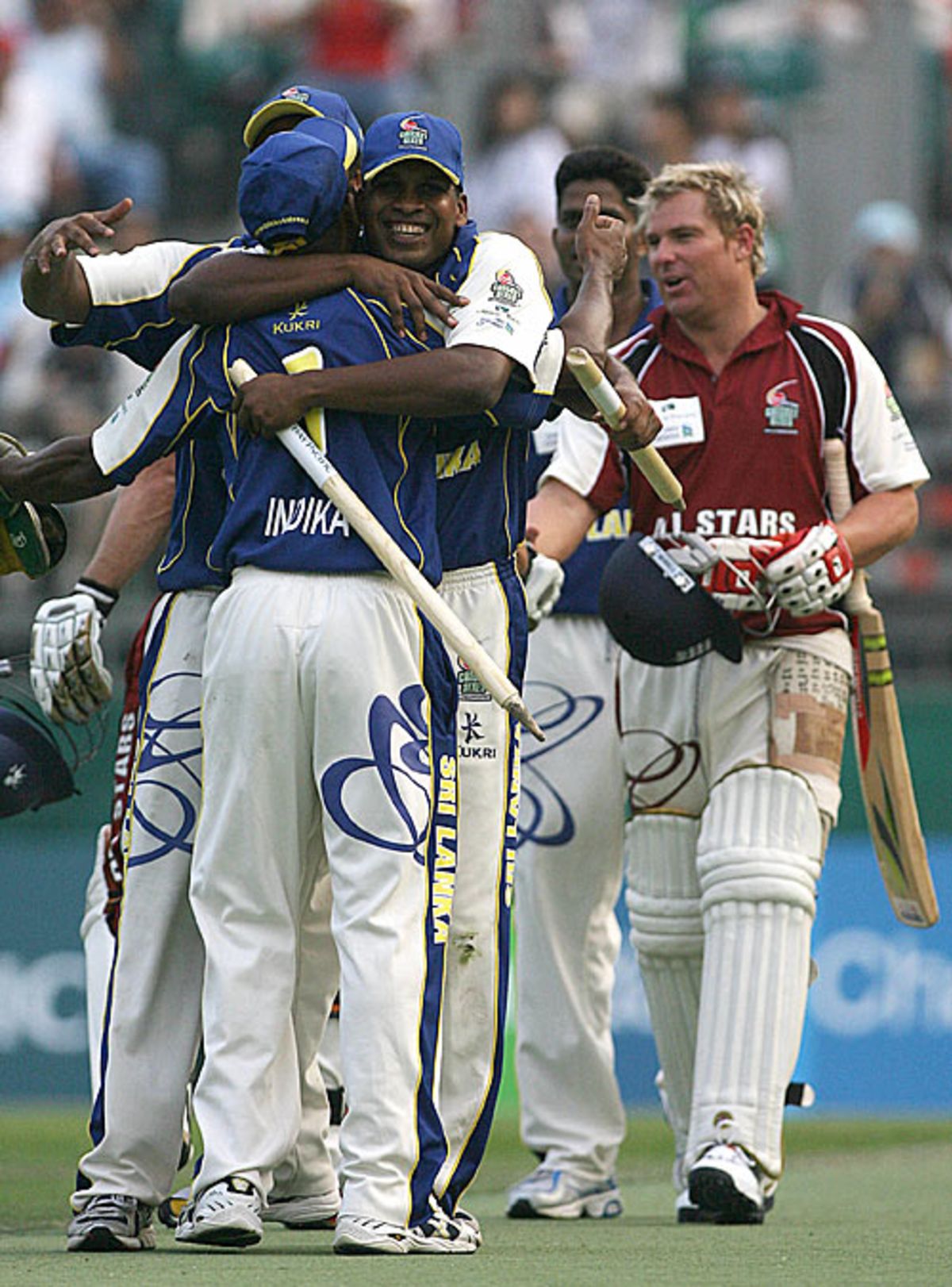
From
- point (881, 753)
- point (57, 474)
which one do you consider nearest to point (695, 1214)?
point (881, 753)

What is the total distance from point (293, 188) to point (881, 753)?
2359 mm

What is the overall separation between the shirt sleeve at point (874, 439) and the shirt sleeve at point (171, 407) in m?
1.81

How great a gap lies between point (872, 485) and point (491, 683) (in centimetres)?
168

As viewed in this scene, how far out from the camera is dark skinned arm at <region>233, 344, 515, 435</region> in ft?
14.2

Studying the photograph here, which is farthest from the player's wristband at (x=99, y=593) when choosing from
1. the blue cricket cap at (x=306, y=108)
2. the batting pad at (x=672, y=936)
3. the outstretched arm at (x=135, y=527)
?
the batting pad at (x=672, y=936)

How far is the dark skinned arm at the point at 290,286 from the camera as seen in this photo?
4434 millimetres

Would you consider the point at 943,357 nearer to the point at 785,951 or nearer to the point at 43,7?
the point at 43,7

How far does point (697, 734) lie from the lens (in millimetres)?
5672

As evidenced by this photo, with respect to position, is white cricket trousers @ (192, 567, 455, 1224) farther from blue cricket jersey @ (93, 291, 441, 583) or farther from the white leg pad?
the white leg pad

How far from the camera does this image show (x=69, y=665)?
5.22 meters

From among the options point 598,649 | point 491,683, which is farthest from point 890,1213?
point 491,683

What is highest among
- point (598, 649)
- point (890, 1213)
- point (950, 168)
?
point (950, 168)

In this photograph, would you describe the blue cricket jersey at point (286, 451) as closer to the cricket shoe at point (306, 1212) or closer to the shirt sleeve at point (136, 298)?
the shirt sleeve at point (136, 298)

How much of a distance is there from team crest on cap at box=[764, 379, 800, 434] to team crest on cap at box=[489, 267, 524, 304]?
123 centimetres
